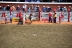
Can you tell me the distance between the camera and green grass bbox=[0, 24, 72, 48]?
15844 millimetres

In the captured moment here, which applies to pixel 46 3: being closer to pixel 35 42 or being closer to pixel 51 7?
pixel 51 7

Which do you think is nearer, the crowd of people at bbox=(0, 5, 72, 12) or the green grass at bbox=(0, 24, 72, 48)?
the green grass at bbox=(0, 24, 72, 48)

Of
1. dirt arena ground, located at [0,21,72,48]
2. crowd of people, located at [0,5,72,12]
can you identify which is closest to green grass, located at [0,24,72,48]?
dirt arena ground, located at [0,21,72,48]

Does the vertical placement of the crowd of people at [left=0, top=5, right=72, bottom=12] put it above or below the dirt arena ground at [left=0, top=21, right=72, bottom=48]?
above

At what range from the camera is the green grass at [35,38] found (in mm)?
15844

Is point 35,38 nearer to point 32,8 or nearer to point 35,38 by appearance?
point 35,38

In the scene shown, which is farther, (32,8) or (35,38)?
(32,8)

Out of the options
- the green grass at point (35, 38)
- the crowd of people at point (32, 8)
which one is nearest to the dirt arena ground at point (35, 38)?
the green grass at point (35, 38)

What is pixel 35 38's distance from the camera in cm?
1802

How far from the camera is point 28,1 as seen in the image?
3109 centimetres

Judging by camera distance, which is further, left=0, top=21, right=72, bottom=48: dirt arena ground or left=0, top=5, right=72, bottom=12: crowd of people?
left=0, top=5, right=72, bottom=12: crowd of people

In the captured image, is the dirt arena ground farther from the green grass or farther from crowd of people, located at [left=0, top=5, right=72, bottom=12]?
crowd of people, located at [left=0, top=5, right=72, bottom=12]

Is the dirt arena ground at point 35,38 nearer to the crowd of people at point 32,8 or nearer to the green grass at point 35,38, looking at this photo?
the green grass at point 35,38

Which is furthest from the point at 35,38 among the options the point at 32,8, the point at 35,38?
the point at 32,8
